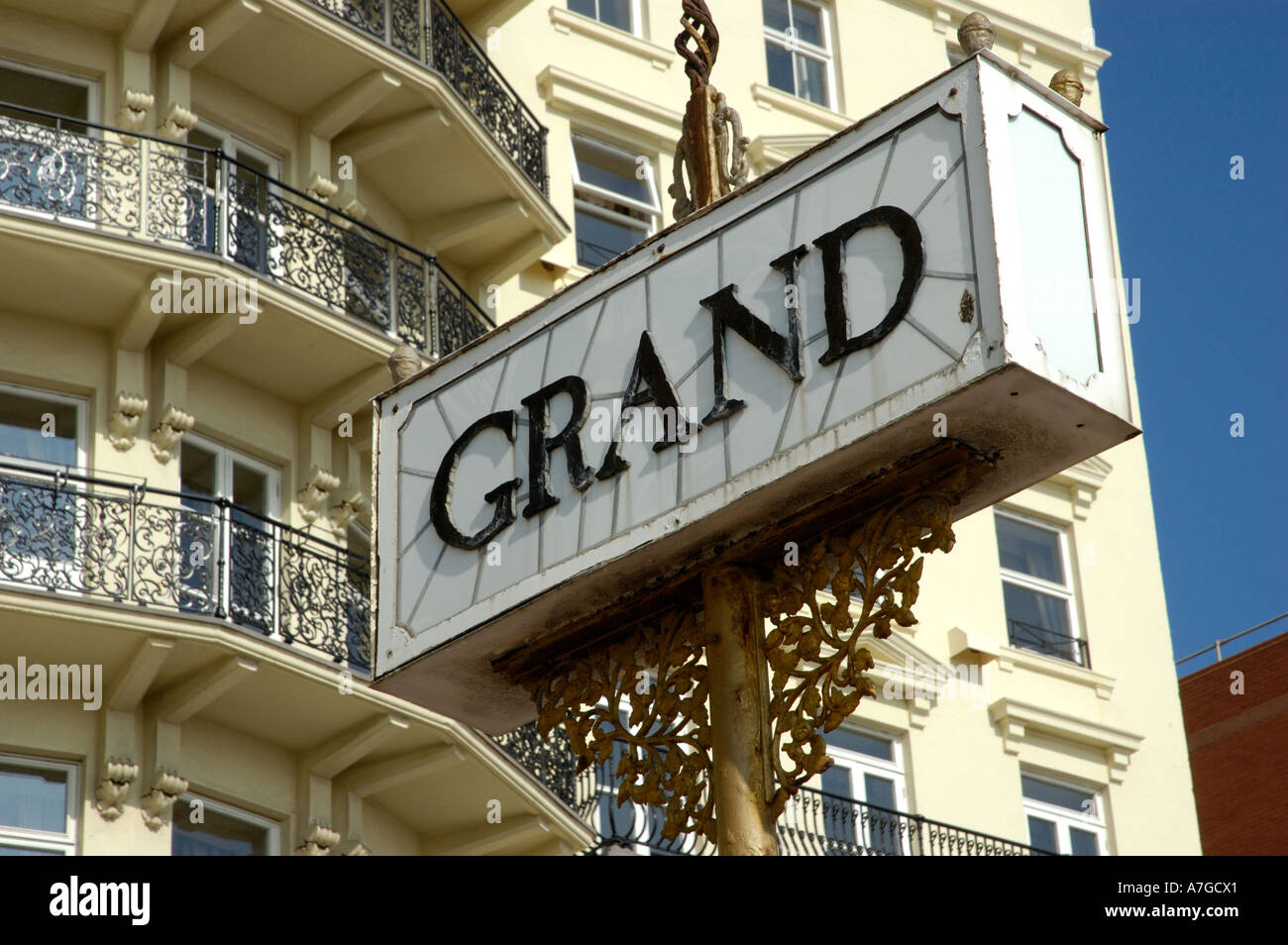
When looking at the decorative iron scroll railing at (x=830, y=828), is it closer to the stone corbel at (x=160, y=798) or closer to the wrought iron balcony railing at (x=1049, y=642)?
the wrought iron balcony railing at (x=1049, y=642)

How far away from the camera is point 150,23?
19469mm

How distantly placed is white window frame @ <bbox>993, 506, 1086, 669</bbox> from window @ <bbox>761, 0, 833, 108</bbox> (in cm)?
549

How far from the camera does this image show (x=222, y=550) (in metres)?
18.0

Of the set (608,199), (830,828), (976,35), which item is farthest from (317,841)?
(976,35)

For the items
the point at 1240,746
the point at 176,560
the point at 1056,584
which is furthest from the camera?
the point at 1240,746

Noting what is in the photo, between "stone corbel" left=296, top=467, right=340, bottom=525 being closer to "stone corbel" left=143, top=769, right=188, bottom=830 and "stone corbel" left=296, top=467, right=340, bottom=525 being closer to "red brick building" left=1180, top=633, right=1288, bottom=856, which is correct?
"stone corbel" left=143, top=769, right=188, bottom=830

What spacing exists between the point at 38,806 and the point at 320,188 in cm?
633

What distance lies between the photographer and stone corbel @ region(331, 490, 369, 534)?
19781 millimetres

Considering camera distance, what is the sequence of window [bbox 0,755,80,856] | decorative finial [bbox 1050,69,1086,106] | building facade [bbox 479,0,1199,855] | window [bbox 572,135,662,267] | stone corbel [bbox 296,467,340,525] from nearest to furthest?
decorative finial [bbox 1050,69,1086,106] → window [bbox 0,755,80,856] → stone corbel [bbox 296,467,340,525] → building facade [bbox 479,0,1199,855] → window [bbox 572,135,662,267]

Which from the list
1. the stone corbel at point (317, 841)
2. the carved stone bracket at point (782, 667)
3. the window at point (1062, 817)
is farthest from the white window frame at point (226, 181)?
the carved stone bracket at point (782, 667)

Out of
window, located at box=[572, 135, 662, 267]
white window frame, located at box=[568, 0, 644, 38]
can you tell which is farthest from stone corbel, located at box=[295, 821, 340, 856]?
white window frame, located at box=[568, 0, 644, 38]

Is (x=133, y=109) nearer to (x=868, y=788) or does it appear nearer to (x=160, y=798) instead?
(x=160, y=798)
